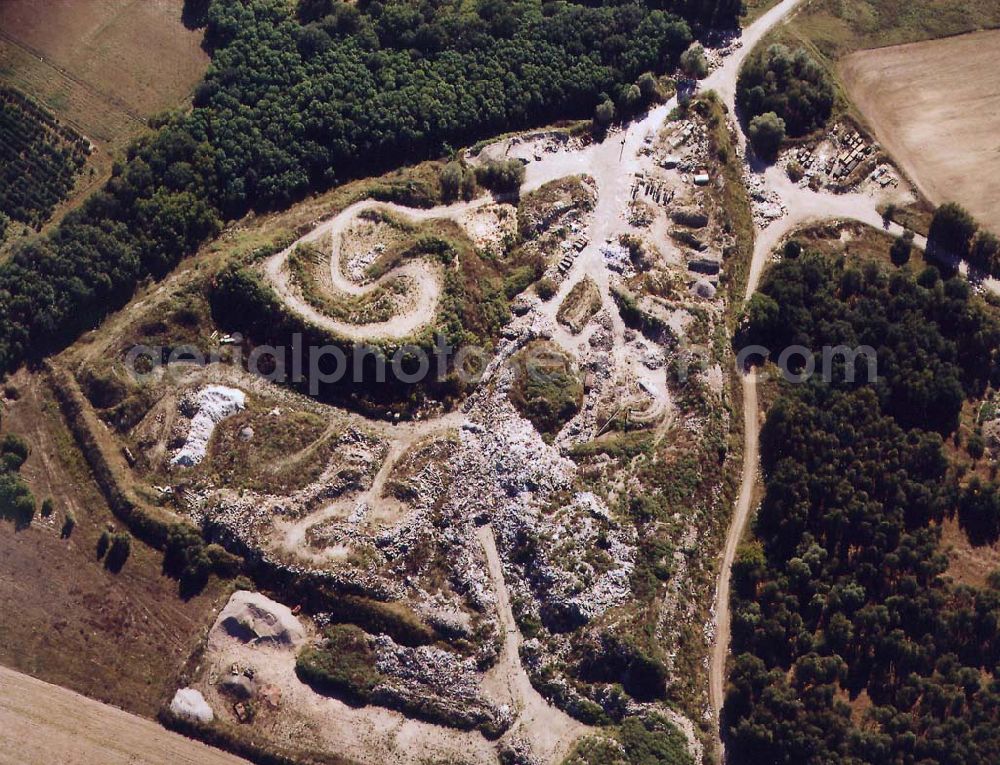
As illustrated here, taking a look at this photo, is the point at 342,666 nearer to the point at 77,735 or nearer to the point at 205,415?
the point at 77,735

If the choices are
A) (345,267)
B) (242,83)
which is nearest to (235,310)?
(345,267)

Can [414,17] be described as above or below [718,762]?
above

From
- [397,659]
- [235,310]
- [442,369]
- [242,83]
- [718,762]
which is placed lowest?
[718,762]

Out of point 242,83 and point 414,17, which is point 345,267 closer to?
point 242,83

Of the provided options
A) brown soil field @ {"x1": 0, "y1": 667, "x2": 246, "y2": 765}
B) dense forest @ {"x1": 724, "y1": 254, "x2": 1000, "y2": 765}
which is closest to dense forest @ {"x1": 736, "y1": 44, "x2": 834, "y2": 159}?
dense forest @ {"x1": 724, "y1": 254, "x2": 1000, "y2": 765}

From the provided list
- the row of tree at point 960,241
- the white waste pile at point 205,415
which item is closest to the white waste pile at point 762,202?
the row of tree at point 960,241

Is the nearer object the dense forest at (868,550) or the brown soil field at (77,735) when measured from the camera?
the dense forest at (868,550)

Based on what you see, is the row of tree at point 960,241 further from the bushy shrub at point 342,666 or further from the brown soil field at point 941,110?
the bushy shrub at point 342,666
